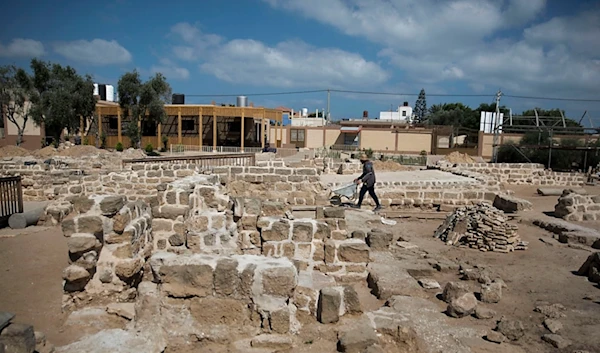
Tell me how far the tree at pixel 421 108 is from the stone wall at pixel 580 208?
2528 inches

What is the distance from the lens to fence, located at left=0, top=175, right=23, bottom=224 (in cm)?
963

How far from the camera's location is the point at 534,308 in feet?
16.6

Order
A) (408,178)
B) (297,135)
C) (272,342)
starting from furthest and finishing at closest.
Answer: (297,135)
(408,178)
(272,342)

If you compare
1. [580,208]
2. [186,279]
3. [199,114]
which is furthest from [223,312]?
[199,114]

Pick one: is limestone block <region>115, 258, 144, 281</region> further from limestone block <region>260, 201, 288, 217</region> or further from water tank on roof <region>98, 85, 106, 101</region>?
water tank on roof <region>98, 85, 106, 101</region>

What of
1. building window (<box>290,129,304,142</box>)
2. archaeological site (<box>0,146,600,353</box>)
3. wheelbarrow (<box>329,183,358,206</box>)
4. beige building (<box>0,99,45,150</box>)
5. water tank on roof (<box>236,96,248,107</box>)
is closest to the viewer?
archaeological site (<box>0,146,600,353</box>)

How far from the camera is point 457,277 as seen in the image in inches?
250

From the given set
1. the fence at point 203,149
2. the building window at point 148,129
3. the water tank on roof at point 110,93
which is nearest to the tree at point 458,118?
the fence at point 203,149

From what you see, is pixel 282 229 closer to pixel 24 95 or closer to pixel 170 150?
pixel 170 150

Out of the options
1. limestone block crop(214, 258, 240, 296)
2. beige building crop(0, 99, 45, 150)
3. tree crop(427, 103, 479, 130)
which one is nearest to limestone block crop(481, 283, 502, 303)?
limestone block crop(214, 258, 240, 296)

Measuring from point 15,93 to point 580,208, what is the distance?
37118mm

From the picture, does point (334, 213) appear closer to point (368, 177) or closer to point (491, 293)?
point (491, 293)

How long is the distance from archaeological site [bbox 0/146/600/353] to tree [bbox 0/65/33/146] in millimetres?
26546

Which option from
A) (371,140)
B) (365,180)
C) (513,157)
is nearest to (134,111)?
(371,140)
